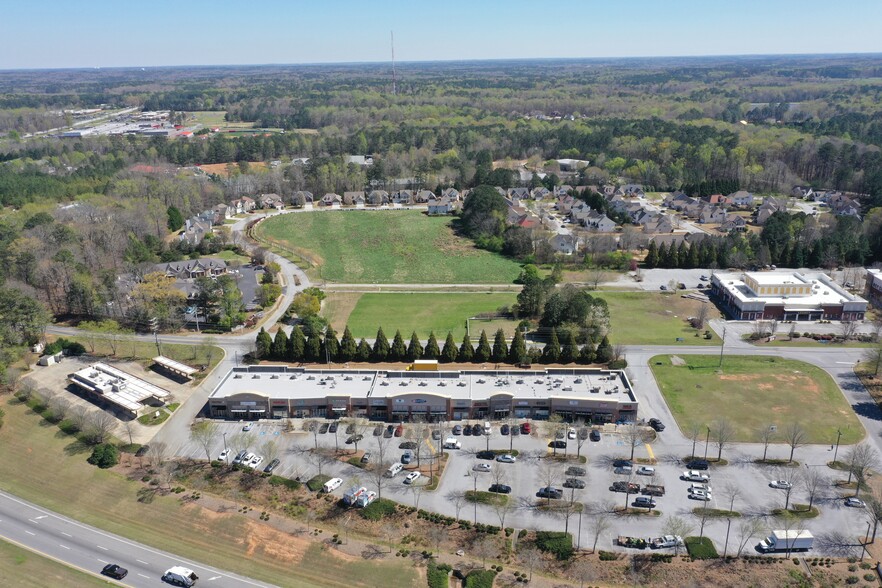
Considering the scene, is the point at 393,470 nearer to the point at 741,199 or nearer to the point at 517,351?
the point at 517,351

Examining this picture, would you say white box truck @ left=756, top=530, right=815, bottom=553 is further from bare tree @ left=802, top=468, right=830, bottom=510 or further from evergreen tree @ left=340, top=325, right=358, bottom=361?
evergreen tree @ left=340, top=325, right=358, bottom=361

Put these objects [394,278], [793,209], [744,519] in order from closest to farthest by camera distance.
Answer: [744,519], [394,278], [793,209]

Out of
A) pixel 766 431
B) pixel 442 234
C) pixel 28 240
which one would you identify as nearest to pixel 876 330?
pixel 766 431

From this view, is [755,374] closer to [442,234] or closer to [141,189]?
[442,234]

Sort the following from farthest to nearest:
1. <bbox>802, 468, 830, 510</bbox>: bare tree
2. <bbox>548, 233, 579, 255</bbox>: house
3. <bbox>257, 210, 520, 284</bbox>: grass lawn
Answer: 1. <bbox>548, 233, 579, 255</bbox>: house
2. <bbox>257, 210, 520, 284</bbox>: grass lawn
3. <bbox>802, 468, 830, 510</bbox>: bare tree

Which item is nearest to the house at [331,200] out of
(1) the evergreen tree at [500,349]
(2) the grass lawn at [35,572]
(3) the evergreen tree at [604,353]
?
(1) the evergreen tree at [500,349]

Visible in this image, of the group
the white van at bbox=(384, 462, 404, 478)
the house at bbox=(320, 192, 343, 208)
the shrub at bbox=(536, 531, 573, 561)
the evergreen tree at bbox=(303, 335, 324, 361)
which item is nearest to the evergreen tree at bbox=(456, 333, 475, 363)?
the evergreen tree at bbox=(303, 335, 324, 361)
